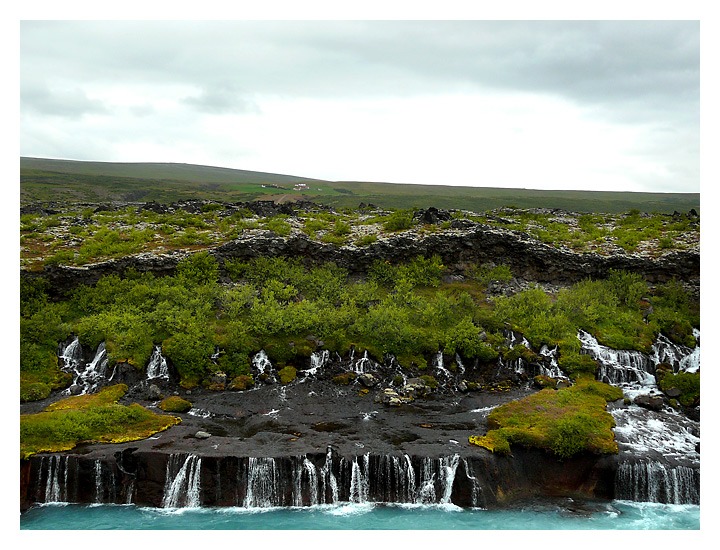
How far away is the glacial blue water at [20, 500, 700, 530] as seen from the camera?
53.1ft

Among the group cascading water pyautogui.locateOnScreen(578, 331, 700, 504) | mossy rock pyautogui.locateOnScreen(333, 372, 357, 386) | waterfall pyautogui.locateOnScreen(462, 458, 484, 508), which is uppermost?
mossy rock pyautogui.locateOnScreen(333, 372, 357, 386)

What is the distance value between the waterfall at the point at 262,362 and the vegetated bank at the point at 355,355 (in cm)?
14

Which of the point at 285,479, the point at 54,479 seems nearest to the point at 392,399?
the point at 285,479

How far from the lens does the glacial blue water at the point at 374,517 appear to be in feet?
53.1

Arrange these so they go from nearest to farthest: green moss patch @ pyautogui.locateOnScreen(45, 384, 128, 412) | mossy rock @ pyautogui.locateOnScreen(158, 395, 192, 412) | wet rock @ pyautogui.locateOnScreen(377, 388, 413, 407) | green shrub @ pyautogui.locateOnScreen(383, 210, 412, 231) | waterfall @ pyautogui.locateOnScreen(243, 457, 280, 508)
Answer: waterfall @ pyautogui.locateOnScreen(243, 457, 280, 508), green moss patch @ pyautogui.locateOnScreen(45, 384, 128, 412), mossy rock @ pyautogui.locateOnScreen(158, 395, 192, 412), wet rock @ pyautogui.locateOnScreen(377, 388, 413, 407), green shrub @ pyautogui.locateOnScreen(383, 210, 412, 231)

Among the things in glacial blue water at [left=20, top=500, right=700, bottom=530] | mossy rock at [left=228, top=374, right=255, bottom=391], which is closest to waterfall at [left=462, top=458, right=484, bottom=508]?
glacial blue water at [left=20, top=500, right=700, bottom=530]

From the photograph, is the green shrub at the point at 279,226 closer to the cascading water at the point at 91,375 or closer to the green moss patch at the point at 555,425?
the cascading water at the point at 91,375

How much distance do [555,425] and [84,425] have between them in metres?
19.6

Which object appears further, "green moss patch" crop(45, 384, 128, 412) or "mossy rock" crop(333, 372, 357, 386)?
"mossy rock" crop(333, 372, 357, 386)

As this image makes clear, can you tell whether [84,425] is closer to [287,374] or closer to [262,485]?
[262,485]

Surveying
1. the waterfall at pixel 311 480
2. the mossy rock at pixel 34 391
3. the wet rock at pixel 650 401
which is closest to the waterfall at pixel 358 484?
the waterfall at pixel 311 480

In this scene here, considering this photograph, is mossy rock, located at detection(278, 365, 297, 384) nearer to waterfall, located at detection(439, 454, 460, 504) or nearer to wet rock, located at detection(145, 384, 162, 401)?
wet rock, located at detection(145, 384, 162, 401)

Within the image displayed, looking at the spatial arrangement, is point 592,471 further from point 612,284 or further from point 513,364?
point 612,284

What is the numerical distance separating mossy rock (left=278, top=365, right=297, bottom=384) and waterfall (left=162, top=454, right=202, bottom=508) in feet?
27.9
